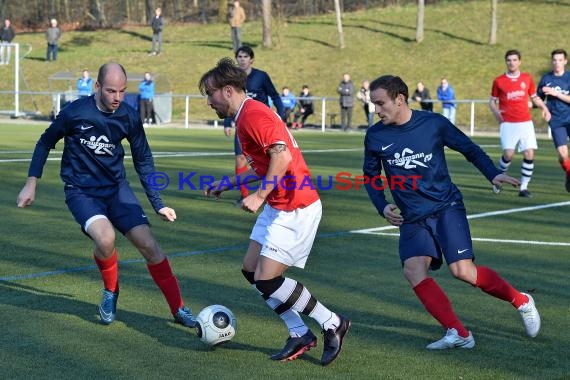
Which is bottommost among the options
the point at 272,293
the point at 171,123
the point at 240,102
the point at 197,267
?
the point at 171,123

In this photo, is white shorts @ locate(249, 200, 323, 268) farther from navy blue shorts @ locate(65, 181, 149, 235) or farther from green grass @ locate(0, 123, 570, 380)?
navy blue shorts @ locate(65, 181, 149, 235)

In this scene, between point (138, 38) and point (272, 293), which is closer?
point (272, 293)

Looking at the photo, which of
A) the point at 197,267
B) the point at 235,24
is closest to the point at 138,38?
the point at 235,24

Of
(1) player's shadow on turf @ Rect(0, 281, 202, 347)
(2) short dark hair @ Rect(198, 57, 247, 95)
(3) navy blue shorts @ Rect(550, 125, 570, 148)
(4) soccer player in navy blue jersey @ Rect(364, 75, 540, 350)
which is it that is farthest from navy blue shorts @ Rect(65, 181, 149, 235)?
(3) navy blue shorts @ Rect(550, 125, 570, 148)

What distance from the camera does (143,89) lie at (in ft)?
123

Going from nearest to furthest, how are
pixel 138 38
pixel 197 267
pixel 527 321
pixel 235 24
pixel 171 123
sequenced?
1. pixel 527 321
2. pixel 197 267
3. pixel 171 123
4. pixel 235 24
5. pixel 138 38

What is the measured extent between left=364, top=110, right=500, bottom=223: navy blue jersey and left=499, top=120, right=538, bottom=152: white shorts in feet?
31.3

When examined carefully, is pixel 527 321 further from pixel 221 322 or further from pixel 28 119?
pixel 28 119

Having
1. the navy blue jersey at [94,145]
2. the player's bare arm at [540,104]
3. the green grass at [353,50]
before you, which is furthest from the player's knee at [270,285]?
the green grass at [353,50]

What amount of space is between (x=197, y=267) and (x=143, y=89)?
93.1ft

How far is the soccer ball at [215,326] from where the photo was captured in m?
6.62

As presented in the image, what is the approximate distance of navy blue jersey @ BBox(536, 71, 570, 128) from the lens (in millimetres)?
15469

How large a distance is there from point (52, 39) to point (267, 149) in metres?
48.3

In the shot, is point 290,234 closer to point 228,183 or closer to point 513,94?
point 228,183
